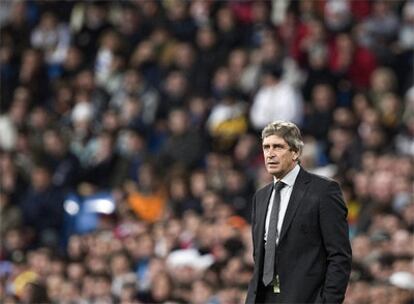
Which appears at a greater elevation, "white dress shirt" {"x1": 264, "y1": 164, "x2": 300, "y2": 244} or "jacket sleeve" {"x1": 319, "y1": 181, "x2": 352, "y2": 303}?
"white dress shirt" {"x1": 264, "y1": 164, "x2": 300, "y2": 244}

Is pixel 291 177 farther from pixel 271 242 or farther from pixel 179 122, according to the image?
pixel 179 122

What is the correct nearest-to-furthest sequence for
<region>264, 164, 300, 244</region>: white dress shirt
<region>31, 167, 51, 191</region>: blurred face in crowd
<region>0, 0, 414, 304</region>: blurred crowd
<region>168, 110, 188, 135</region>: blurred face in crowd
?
<region>264, 164, 300, 244</region>: white dress shirt → <region>0, 0, 414, 304</region>: blurred crowd → <region>168, 110, 188, 135</region>: blurred face in crowd → <region>31, 167, 51, 191</region>: blurred face in crowd

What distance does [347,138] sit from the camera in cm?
1373

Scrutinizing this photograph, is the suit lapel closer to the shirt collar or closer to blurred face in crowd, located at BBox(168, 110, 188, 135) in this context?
the shirt collar

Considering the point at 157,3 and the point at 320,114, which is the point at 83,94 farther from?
the point at 320,114

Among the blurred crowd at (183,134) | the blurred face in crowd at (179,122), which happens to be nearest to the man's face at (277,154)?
the blurred crowd at (183,134)

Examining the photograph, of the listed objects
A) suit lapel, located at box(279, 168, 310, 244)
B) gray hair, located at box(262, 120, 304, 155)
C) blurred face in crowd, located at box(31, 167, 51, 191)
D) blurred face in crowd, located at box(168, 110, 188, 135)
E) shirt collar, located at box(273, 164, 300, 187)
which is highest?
blurred face in crowd, located at box(168, 110, 188, 135)

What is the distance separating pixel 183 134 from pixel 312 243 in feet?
30.1

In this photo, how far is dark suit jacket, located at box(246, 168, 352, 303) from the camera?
6.25 metres

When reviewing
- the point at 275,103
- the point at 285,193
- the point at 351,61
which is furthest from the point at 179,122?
the point at 285,193

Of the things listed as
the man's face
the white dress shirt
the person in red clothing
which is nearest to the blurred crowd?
the person in red clothing

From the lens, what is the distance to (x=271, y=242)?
641 centimetres

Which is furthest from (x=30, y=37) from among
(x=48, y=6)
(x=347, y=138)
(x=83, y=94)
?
(x=347, y=138)

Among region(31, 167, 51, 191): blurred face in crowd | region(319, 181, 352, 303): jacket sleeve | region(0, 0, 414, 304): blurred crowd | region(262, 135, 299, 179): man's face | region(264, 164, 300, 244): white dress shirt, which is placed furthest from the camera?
region(31, 167, 51, 191): blurred face in crowd
